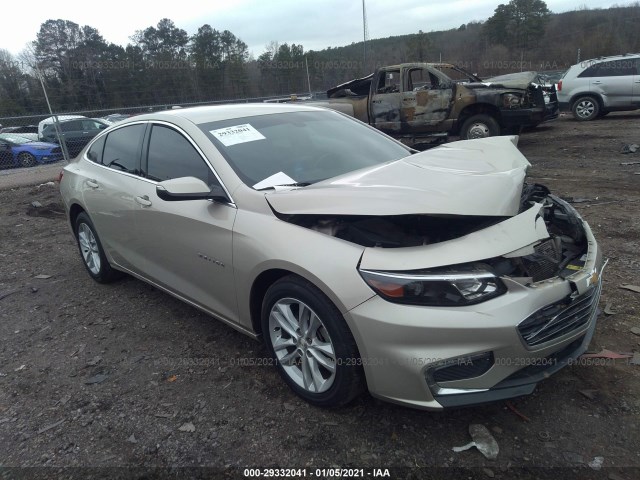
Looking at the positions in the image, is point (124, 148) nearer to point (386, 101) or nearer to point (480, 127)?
point (386, 101)

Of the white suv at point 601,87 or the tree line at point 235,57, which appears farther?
the tree line at point 235,57

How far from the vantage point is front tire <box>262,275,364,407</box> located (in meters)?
2.28

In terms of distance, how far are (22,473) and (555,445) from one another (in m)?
2.61

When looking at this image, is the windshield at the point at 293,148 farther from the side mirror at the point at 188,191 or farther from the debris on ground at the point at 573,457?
the debris on ground at the point at 573,457

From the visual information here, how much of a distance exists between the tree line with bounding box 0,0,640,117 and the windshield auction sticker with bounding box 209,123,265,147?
13.8 metres

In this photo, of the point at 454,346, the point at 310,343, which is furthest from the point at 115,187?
the point at 454,346

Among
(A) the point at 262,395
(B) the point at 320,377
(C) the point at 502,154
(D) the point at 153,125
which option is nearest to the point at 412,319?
(B) the point at 320,377

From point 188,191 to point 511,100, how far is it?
859cm

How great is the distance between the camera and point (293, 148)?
3.23 meters

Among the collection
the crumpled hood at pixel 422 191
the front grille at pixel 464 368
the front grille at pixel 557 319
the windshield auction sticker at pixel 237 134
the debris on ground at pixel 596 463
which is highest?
the windshield auction sticker at pixel 237 134

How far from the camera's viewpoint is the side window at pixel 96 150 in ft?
14.2

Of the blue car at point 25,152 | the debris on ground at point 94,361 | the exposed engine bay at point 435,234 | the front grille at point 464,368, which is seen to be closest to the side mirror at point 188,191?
the exposed engine bay at point 435,234

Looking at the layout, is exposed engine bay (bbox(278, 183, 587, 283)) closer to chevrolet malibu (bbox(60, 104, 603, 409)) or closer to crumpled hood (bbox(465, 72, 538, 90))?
chevrolet malibu (bbox(60, 104, 603, 409))

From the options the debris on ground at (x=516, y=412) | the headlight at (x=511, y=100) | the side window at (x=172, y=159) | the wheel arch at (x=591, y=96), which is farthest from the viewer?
the wheel arch at (x=591, y=96)
